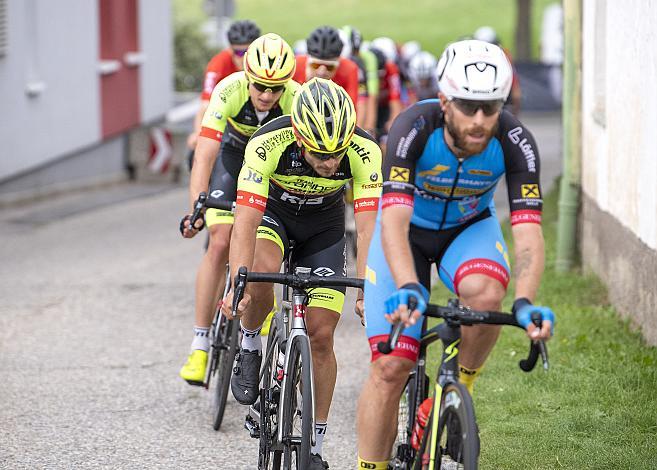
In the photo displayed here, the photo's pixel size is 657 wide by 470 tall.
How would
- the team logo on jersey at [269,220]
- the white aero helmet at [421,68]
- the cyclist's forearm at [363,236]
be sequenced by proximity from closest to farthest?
the cyclist's forearm at [363,236], the team logo on jersey at [269,220], the white aero helmet at [421,68]

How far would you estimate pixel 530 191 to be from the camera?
15.6ft

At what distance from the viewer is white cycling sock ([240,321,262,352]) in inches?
242

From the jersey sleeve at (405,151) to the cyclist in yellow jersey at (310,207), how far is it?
2.03ft

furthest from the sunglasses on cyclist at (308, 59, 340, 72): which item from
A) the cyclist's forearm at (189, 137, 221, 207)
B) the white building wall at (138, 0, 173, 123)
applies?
the white building wall at (138, 0, 173, 123)

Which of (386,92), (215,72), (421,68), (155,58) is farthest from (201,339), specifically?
(155,58)

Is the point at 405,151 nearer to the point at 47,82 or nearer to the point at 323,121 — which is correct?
the point at 323,121

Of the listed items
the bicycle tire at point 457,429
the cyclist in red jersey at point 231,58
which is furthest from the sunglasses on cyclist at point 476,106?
the cyclist in red jersey at point 231,58

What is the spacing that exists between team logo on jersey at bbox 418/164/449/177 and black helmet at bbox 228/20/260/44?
5.04 m

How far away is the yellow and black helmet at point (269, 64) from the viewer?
22.3ft

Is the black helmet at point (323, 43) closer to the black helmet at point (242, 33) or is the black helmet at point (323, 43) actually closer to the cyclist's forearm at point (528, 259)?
the black helmet at point (242, 33)

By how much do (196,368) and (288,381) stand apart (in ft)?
6.51

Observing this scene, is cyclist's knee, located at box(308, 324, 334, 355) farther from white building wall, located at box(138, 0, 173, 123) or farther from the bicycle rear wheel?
white building wall, located at box(138, 0, 173, 123)

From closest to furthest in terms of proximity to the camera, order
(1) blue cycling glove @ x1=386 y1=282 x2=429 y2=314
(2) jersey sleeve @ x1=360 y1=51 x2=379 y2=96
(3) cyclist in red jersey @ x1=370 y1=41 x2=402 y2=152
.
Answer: (1) blue cycling glove @ x1=386 y1=282 x2=429 y2=314, (2) jersey sleeve @ x1=360 y1=51 x2=379 y2=96, (3) cyclist in red jersey @ x1=370 y1=41 x2=402 y2=152

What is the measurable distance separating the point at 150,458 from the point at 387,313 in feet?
8.38
